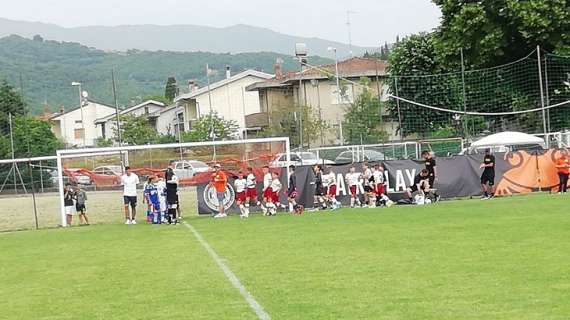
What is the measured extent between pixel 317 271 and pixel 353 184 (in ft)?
59.5

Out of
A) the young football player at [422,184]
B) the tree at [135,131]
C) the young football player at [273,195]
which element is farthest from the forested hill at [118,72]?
the young football player at [422,184]

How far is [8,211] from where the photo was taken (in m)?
36.2

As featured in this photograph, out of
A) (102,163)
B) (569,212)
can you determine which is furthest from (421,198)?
(102,163)

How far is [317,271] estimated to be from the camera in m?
13.0

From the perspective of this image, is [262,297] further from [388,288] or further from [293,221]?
[293,221]

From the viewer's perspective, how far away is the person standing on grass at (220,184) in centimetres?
2875

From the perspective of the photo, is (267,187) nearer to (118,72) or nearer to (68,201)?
(68,201)

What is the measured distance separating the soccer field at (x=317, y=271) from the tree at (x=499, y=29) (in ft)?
67.9

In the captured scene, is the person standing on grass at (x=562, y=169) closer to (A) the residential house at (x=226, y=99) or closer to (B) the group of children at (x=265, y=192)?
(B) the group of children at (x=265, y=192)

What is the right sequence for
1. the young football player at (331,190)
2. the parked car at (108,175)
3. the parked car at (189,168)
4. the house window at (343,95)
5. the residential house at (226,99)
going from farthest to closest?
the residential house at (226,99) → the house window at (343,95) → the parked car at (189,168) → the parked car at (108,175) → the young football player at (331,190)

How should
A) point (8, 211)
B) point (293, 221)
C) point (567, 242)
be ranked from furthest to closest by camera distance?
point (8, 211) → point (293, 221) → point (567, 242)

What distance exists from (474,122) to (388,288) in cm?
3391

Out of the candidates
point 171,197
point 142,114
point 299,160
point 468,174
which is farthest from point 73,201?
point 142,114

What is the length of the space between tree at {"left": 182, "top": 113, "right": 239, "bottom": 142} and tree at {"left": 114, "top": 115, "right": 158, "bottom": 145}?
23.2ft
